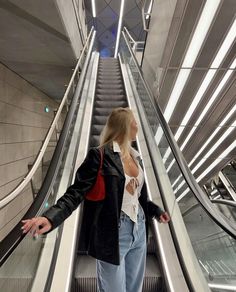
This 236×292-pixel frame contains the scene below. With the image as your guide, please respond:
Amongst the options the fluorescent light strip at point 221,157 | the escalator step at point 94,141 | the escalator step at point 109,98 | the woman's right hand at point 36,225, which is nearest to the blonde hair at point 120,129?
the woman's right hand at point 36,225

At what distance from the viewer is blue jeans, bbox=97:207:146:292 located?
5.54 ft

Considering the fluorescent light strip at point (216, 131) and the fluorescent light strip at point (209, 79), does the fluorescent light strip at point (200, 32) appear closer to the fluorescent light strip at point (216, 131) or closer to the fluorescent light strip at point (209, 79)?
the fluorescent light strip at point (209, 79)

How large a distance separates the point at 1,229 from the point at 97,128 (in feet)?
8.78

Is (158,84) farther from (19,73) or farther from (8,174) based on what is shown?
(8,174)

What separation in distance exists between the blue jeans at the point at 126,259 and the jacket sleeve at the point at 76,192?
0.94ft

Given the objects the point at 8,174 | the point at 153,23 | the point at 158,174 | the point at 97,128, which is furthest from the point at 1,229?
the point at 153,23

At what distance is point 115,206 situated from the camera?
1.61 metres

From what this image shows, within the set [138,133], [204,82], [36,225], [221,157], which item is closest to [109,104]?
[138,133]

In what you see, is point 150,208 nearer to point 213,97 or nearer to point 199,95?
point 199,95

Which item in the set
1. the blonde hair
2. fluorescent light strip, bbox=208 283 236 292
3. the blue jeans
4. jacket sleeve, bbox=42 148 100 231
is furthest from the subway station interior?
the blonde hair

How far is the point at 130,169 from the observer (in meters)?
1.77

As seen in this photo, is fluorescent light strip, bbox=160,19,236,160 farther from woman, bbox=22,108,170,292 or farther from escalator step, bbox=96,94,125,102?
escalator step, bbox=96,94,125,102

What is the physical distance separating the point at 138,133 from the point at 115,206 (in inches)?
110

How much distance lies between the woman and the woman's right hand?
12cm
